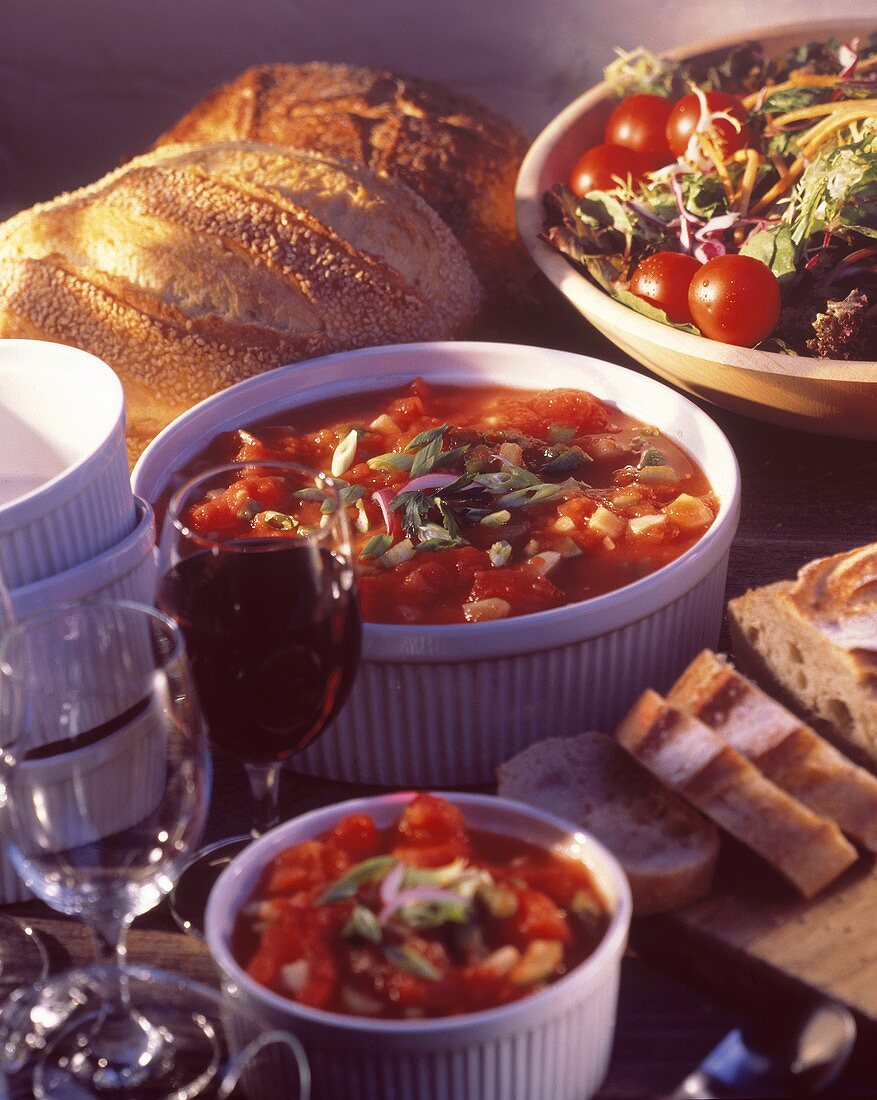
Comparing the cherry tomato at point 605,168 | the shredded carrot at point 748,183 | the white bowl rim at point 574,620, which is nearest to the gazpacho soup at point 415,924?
the white bowl rim at point 574,620

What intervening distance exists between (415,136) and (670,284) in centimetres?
108

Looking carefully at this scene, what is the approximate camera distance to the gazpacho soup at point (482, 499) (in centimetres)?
259

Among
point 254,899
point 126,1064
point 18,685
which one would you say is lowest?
point 126,1064

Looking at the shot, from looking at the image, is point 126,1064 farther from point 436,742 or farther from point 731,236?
point 731,236

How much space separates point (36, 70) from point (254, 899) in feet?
15.2

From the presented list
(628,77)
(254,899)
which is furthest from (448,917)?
(628,77)

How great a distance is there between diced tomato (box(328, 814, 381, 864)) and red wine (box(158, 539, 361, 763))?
0.55ft

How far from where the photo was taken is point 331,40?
218 inches

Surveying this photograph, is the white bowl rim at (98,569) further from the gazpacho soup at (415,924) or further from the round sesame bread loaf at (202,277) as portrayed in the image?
the round sesame bread loaf at (202,277)

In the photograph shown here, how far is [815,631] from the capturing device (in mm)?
2469

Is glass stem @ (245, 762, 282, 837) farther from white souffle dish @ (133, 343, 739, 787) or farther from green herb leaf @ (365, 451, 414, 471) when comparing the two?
green herb leaf @ (365, 451, 414, 471)

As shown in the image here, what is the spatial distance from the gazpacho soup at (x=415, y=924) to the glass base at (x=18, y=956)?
0.48 m

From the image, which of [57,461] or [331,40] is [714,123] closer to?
[331,40]

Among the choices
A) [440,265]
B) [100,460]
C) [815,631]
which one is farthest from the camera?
[440,265]
